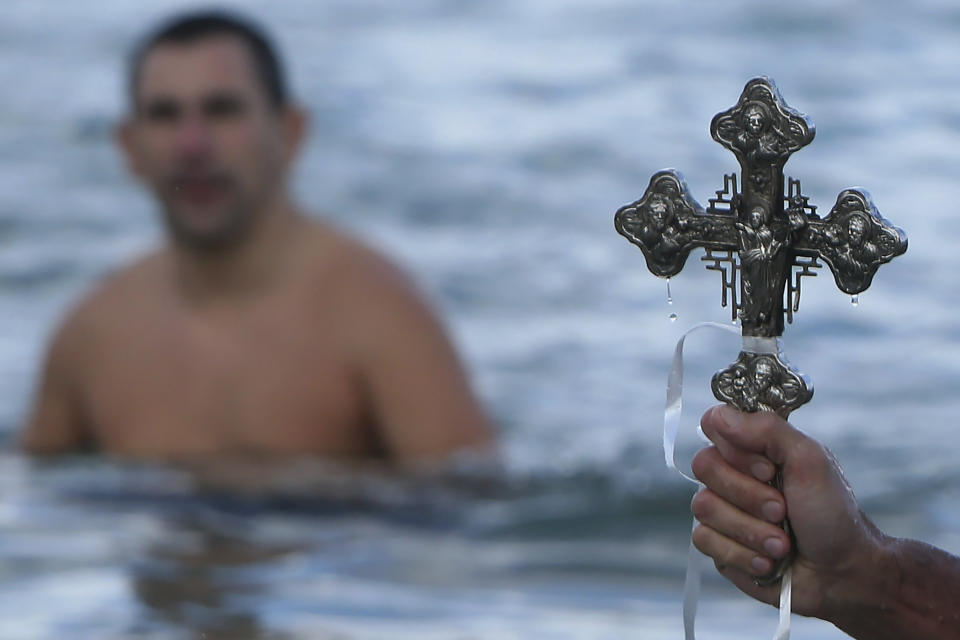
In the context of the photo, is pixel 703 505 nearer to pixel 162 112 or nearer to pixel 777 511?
pixel 777 511

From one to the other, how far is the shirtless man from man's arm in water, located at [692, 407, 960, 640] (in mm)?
2929

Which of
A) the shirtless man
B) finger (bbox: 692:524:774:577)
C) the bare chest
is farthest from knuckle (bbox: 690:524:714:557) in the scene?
the bare chest

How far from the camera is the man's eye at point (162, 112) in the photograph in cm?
508

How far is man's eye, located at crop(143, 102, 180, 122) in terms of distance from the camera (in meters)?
5.08

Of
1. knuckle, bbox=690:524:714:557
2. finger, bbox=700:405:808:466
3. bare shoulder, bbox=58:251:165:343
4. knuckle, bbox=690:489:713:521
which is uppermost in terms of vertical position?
bare shoulder, bbox=58:251:165:343

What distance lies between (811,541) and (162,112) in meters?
3.50

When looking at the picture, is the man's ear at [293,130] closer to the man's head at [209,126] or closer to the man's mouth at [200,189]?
the man's head at [209,126]

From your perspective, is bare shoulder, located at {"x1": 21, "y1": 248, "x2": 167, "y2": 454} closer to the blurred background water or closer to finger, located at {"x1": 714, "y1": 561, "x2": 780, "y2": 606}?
the blurred background water

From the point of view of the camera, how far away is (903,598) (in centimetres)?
202

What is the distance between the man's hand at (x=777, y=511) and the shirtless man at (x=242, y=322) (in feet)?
9.72

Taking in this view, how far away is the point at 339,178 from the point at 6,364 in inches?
133

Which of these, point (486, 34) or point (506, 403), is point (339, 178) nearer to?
point (486, 34)

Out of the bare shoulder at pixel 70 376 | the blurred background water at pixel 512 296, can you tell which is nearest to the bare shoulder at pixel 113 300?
the bare shoulder at pixel 70 376

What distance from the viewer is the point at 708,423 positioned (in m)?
1.95
